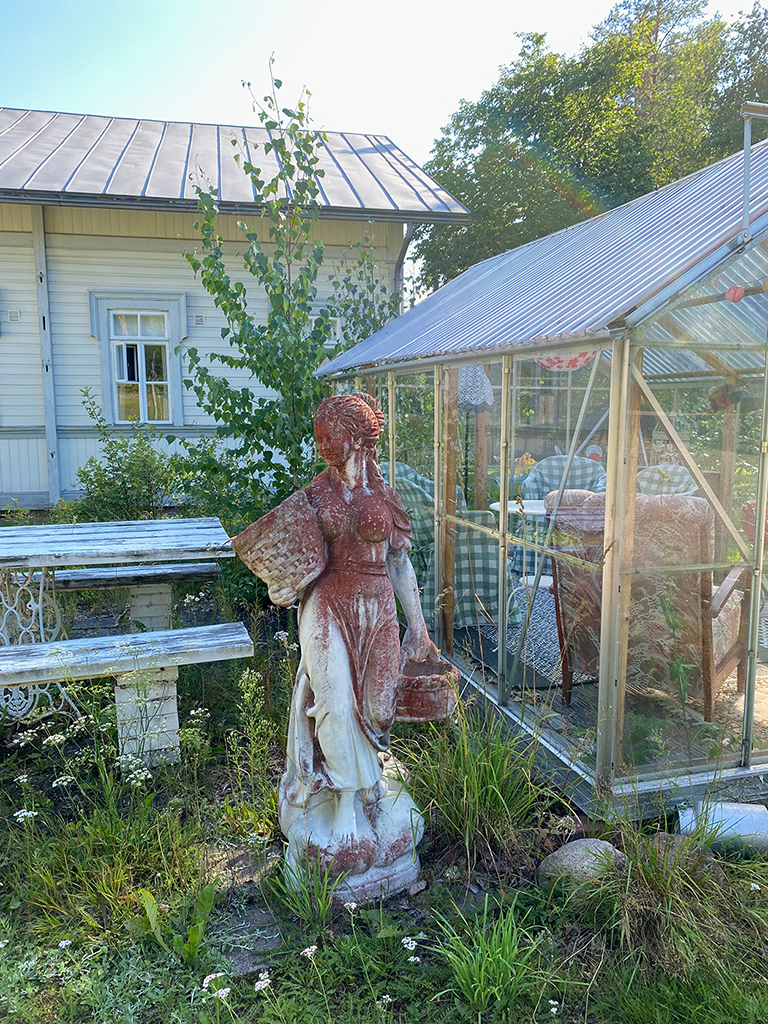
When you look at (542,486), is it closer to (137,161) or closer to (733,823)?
(733,823)

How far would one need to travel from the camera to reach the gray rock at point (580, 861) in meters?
2.56

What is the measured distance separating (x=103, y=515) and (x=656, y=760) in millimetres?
6095

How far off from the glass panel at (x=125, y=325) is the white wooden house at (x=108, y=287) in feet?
0.04

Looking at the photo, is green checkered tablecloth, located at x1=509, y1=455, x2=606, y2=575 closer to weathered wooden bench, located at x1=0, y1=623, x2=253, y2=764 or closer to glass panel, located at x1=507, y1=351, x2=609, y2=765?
glass panel, located at x1=507, y1=351, x2=609, y2=765

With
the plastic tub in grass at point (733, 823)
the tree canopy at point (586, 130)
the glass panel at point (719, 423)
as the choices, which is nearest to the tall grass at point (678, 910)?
the plastic tub in grass at point (733, 823)

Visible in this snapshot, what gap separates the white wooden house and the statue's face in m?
7.40

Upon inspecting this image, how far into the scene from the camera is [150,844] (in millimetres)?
2836

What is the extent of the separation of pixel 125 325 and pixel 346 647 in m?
8.57

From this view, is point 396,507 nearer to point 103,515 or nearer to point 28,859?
point 28,859

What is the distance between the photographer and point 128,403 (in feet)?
→ 32.7

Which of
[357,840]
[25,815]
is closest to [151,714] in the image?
[25,815]

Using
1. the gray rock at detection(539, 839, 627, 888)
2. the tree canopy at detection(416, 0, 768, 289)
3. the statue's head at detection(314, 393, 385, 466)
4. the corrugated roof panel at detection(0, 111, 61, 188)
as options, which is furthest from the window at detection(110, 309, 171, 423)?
the tree canopy at detection(416, 0, 768, 289)

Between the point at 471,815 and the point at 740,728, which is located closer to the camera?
the point at 471,815

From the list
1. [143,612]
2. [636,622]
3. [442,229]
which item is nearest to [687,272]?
[636,622]
